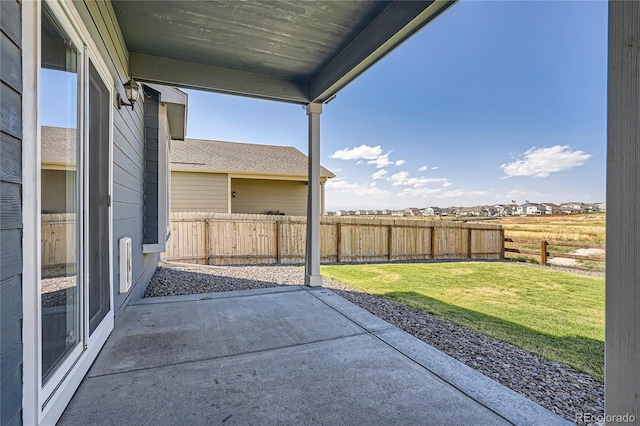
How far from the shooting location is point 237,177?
35.5ft

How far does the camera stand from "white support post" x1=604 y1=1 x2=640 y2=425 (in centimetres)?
100

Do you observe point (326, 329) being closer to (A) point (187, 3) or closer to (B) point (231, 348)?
(B) point (231, 348)

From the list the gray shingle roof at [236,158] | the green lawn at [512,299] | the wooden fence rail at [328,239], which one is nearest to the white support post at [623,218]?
the green lawn at [512,299]

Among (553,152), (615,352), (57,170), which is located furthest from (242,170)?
(553,152)

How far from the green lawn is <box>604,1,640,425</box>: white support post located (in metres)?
2.07

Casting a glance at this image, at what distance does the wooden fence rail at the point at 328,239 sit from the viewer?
8023mm

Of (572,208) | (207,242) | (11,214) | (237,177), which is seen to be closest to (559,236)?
(572,208)

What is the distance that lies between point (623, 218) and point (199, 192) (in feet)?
35.0

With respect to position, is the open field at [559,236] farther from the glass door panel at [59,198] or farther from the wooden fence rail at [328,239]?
the glass door panel at [59,198]

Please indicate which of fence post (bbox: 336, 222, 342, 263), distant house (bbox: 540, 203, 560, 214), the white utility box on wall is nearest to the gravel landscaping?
the white utility box on wall

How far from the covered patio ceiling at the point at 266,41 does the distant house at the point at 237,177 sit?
6.44 meters

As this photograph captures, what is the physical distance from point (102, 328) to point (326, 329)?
1.98 metres

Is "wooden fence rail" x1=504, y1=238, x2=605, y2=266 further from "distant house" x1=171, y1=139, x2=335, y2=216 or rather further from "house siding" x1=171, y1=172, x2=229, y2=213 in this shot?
"house siding" x1=171, y1=172, x2=229, y2=213

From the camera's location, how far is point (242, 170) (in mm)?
10594
